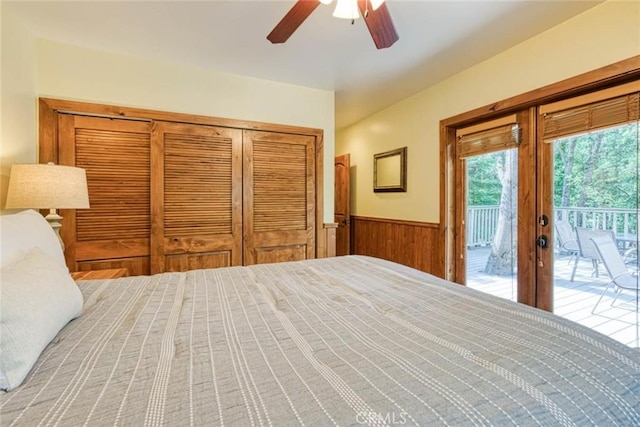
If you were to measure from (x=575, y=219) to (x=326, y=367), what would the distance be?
7.87ft

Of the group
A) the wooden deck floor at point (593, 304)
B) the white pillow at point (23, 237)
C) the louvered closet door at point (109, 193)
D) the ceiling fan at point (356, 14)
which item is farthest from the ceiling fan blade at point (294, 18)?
the wooden deck floor at point (593, 304)

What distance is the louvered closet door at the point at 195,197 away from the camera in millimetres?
2781

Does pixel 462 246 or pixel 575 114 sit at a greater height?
pixel 575 114

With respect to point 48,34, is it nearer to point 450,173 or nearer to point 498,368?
point 498,368

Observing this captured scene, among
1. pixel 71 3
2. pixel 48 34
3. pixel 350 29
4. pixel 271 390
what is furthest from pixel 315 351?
pixel 48 34

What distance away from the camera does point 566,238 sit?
2.27m

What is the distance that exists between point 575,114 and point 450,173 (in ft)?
3.79

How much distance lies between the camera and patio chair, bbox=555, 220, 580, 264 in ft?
7.36

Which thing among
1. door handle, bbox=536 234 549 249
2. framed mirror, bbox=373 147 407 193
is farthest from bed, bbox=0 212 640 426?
framed mirror, bbox=373 147 407 193

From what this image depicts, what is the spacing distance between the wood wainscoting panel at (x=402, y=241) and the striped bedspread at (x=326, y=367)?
6.96ft

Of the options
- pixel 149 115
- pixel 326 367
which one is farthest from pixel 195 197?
pixel 326 367

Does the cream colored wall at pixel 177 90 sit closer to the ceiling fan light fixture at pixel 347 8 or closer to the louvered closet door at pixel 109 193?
the louvered closet door at pixel 109 193

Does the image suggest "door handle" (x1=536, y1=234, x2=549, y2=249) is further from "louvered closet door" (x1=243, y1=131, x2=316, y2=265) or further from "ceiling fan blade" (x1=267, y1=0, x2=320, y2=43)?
"ceiling fan blade" (x1=267, y1=0, x2=320, y2=43)

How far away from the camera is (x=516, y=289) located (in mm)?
2580
